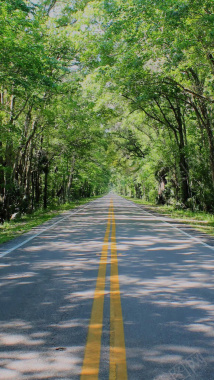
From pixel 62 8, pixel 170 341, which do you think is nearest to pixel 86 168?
pixel 62 8

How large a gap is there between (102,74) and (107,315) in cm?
1264

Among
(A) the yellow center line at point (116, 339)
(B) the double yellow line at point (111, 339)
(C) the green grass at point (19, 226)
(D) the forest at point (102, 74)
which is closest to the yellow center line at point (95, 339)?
(B) the double yellow line at point (111, 339)

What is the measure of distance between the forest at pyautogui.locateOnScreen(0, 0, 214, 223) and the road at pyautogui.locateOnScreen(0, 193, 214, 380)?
757 cm

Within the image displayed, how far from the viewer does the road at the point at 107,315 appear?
308 centimetres

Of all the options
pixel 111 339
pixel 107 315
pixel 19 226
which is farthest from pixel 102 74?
pixel 111 339

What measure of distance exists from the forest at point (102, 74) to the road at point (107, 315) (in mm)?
7566

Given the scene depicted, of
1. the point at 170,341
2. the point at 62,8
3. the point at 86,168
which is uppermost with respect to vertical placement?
the point at 62,8

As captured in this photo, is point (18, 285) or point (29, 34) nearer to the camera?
point (18, 285)

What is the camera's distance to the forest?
38.7 feet

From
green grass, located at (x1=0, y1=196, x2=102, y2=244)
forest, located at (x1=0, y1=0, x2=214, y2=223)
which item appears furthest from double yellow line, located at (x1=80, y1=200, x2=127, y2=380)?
forest, located at (x1=0, y1=0, x2=214, y2=223)

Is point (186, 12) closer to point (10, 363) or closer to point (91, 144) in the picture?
point (10, 363)

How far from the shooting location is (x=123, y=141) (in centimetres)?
3684

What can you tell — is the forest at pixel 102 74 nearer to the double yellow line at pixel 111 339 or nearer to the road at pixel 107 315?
the road at pixel 107 315

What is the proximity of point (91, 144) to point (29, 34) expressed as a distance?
16963 mm
